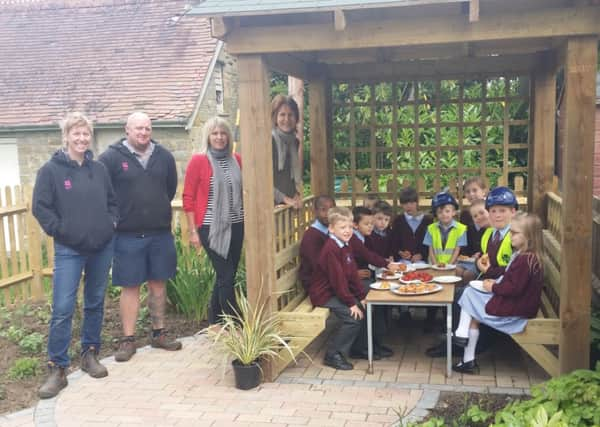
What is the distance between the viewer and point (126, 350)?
586cm

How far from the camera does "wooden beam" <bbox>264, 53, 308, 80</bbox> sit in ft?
18.4

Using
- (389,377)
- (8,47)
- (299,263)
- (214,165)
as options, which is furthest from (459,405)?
(8,47)

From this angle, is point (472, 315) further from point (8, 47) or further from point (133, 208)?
point (8, 47)

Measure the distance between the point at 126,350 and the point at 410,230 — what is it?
298 cm

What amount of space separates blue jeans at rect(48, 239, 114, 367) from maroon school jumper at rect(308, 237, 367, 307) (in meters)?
1.70

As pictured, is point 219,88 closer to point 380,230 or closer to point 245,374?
point 380,230

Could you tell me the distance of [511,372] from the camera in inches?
209

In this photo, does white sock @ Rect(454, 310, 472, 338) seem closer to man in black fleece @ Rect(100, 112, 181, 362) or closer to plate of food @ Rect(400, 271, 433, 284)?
plate of food @ Rect(400, 271, 433, 284)

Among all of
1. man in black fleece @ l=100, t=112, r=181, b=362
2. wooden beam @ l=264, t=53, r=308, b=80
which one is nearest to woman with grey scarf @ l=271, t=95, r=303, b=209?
wooden beam @ l=264, t=53, r=308, b=80

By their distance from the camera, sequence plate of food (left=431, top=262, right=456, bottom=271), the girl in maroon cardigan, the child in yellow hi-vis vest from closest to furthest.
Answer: the girl in maroon cardigan → plate of food (left=431, top=262, right=456, bottom=271) → the child in yellow hi-vis vest

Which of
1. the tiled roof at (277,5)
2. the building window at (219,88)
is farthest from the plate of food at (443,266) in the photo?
the building window at (219,88)

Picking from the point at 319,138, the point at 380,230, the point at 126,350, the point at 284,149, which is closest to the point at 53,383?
the point at 126,350

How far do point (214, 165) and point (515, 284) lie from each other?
2.64 m

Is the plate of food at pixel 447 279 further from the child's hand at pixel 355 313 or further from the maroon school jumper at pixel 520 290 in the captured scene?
the child's hand at pixel 355 313
